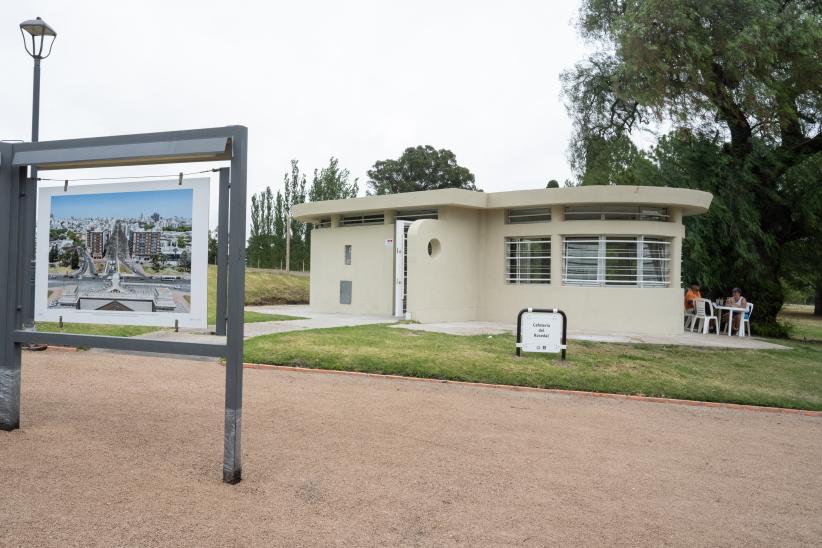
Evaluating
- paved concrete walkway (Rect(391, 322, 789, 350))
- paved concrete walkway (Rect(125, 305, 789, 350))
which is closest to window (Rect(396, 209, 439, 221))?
paved concrete walkway (Rect(125, 305, 789, 350))

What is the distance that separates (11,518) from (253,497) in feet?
4.40

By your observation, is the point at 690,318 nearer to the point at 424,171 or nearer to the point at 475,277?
the point at 475,277

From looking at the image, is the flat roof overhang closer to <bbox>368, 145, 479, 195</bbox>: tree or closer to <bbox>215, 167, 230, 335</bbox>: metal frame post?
<bbox>215, 167, 230, 335</bbox>: metal frame post

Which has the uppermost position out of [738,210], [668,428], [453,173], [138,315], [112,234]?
[453,173]

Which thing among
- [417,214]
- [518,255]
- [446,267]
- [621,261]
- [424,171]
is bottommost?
[446,267]

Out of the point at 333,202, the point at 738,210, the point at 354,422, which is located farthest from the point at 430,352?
the point at 738,210

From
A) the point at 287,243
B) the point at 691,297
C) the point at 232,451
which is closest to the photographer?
the point at 232,451

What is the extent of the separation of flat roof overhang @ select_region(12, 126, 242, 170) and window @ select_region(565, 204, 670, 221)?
1340cm

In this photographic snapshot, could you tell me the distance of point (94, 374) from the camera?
857 centimetres

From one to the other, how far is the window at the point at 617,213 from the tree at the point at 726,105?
2355 millimetres

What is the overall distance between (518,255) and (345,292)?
17.7 ft

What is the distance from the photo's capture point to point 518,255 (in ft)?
58.6


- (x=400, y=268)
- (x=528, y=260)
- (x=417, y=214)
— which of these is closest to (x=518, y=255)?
(x=528, y=260)

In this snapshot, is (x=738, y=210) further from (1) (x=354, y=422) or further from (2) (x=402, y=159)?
(2) (x=402, y=159)
